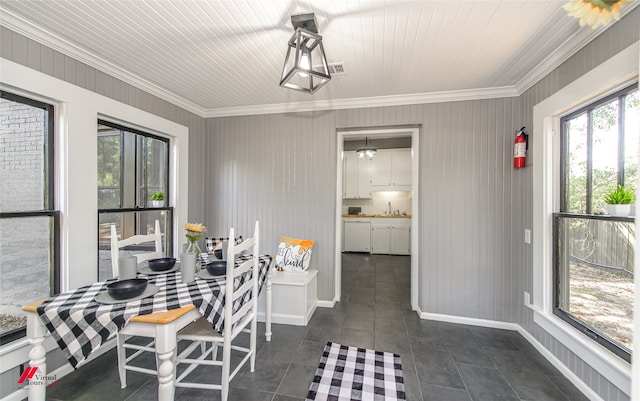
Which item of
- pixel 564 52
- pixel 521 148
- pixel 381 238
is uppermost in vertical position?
pixel 564 52

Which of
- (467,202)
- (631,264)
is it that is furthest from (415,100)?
(631,264)

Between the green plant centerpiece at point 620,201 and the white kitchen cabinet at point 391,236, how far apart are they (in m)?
4.43

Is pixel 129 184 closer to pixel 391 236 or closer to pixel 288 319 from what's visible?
pixel 288 319

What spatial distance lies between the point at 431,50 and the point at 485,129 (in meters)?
1.24

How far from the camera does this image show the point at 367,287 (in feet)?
13.1

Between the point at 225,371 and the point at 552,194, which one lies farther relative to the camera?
the point at 552,194

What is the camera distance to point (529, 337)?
2.47 meters

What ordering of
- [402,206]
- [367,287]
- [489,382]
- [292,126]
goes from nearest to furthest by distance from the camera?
1. [489,382]
2. [292,126]
3. [367,287]
4. [402,206]

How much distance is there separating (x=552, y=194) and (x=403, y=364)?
194cm

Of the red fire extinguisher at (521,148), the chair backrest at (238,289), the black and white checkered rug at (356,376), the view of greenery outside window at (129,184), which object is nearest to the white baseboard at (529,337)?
the black and white checkered rug at (356,376)

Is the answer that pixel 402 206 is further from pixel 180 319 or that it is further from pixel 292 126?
pixel 180 319

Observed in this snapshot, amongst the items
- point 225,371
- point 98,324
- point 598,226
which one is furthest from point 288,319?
point 598,226

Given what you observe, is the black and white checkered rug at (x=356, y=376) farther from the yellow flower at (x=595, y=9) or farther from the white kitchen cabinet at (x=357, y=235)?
the white kitchen cabinet at (x=357, y=235)

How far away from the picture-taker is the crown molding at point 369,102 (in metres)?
2.76
